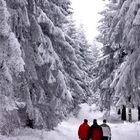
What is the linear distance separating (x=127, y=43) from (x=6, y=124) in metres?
7.52

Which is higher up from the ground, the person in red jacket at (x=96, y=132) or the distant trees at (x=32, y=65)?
the distant trees at (x=32, y=65)

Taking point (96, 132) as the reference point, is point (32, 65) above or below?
above

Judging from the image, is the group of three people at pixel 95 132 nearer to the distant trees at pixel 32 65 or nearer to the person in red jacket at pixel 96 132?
the person in red jacket at pixel 96 132

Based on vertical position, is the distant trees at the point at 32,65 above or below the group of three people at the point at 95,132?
above

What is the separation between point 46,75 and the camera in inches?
782

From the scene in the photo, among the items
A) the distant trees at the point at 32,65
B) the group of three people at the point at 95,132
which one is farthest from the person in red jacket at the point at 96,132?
the distant trees at the point at 32,65

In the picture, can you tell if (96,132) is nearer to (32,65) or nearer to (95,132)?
(95,132)

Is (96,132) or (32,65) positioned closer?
(96,132)

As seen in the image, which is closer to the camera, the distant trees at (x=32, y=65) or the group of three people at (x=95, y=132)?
the distant trees at (x=32, y=65)

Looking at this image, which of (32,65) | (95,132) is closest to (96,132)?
(95,132)

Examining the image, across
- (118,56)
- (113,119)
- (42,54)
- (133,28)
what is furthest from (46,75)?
(113,119)

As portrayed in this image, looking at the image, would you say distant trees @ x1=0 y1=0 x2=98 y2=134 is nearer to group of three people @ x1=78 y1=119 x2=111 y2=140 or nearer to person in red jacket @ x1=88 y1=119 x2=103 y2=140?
group of three people @ x1=78 y1=119 x2=111 y2=140

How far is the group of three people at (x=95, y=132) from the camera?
1434 centimetres

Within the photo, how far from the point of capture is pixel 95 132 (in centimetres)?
1433
